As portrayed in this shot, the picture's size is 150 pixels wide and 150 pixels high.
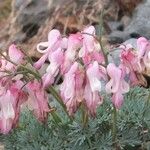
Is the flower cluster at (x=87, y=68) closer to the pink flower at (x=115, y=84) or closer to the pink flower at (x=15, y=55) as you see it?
the pink flower at (x=115, y=84)

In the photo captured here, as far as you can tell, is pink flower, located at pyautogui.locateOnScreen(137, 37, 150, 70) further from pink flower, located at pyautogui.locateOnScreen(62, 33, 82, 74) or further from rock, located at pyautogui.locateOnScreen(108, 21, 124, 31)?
rock, located at pyautogui.locateOnScreen(108, 21, 124, 31)

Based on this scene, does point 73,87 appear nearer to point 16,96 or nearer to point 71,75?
point 71,75

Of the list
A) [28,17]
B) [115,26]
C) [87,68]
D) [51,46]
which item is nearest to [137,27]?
[115,26]

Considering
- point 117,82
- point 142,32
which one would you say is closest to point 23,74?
point 117,82

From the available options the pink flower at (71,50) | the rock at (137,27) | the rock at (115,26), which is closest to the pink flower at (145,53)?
the pink flower at (71,50)

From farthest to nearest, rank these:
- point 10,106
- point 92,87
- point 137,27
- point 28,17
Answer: point 28,17 → point 137,27 → point 10,106 → point 92,87
